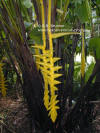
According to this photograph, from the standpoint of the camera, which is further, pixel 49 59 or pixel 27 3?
pixel 27 3

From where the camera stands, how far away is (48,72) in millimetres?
428

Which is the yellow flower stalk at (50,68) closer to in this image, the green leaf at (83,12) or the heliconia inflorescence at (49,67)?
the heliconia inflorescence at (49,67)

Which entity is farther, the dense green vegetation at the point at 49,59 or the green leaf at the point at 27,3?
the green leaf at the point at 27,3

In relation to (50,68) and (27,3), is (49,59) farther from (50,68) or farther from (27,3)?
(27,3)

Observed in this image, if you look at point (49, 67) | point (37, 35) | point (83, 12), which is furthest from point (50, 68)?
point (83, 12)

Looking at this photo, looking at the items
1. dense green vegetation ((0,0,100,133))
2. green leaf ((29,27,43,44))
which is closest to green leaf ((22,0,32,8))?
dense green vegetation ((0,0,100,133))

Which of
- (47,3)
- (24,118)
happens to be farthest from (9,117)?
(47,3)

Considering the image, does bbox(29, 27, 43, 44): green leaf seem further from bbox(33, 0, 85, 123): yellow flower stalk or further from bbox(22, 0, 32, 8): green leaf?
bbox(22, 0, 32, 8): green leaf

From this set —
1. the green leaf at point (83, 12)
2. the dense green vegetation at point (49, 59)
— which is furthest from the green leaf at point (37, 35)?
the green leaf at point (83, 12)

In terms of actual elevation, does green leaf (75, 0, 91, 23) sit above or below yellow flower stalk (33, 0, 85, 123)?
above

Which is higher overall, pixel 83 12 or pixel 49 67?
pixel 83 12

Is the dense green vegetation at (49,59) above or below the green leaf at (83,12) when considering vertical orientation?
below

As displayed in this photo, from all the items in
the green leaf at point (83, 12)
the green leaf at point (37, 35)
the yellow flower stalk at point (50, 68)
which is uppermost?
the green leaf at point (83, 12)

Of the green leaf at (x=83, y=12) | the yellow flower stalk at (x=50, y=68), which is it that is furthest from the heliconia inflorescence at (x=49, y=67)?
the green leaf at (x=83, y=12)
